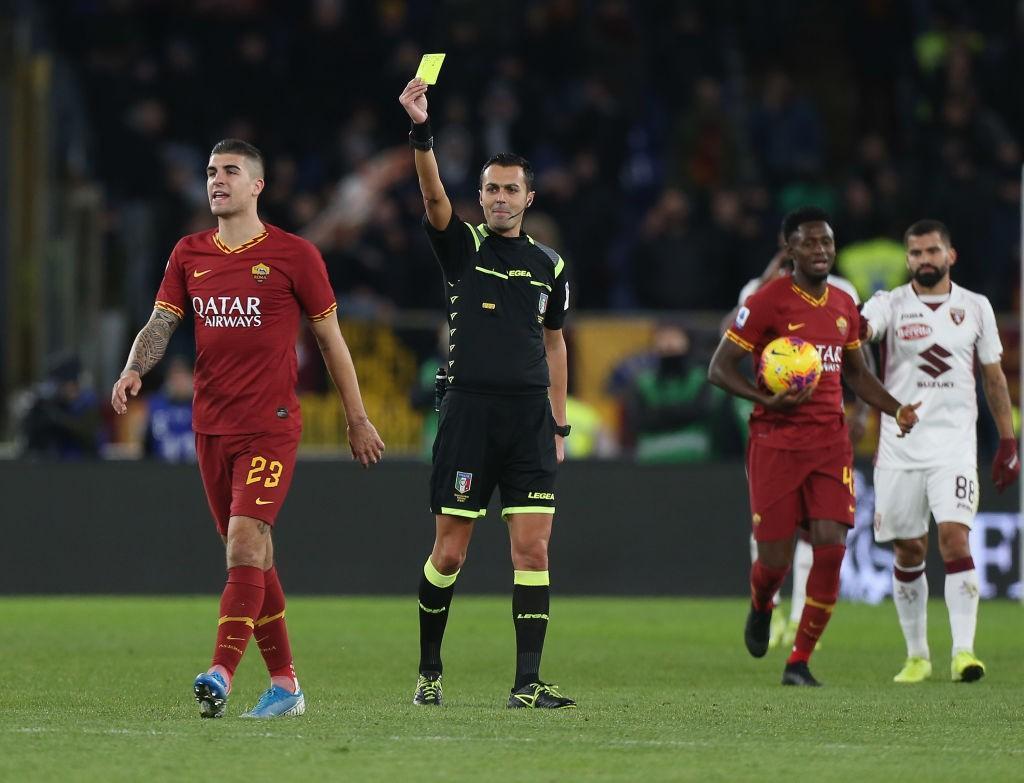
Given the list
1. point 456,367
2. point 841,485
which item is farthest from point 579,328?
point 456,367

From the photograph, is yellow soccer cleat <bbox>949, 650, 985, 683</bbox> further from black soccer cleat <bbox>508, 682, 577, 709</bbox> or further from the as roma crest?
the as roma crest

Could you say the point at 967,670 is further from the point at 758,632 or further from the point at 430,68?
the point at 430,68

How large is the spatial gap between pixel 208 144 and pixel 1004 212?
7.85 meters

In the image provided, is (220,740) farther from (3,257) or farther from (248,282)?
(3,257)

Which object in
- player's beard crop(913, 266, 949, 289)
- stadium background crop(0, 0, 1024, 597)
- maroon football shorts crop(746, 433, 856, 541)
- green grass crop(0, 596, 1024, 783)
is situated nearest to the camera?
green grass crop(0, 596, 1024, 783)

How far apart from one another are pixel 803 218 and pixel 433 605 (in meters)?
2.91

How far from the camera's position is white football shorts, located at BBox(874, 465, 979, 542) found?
36.7 feet

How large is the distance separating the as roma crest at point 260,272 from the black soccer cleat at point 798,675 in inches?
140

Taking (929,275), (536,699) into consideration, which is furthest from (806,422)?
(536,699)

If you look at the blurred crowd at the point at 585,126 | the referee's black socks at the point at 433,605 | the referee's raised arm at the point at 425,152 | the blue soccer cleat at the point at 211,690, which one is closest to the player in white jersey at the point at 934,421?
the referee's black socks at the point at 433,605

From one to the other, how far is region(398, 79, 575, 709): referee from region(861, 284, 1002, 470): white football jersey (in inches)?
117

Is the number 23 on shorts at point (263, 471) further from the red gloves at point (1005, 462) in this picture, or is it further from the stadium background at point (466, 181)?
the stadium background at point (466, 181)

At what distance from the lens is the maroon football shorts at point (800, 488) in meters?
10.4

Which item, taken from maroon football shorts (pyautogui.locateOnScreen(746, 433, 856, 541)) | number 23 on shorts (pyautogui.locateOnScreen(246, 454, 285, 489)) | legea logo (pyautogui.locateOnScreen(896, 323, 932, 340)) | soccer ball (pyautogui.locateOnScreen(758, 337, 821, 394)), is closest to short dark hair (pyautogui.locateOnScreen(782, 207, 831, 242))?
soccer ball (pyautogui.locateOnScreen(758, 337, 821, 394))
